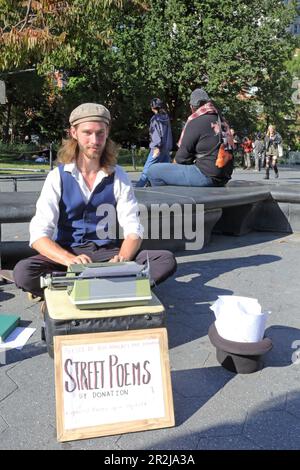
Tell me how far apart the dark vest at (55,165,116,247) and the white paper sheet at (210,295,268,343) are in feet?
3.52

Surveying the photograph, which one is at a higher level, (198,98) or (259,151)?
(198,98)

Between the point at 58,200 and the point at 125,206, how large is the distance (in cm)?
46

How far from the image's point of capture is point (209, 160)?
6105mm

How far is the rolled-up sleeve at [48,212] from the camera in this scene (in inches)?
126

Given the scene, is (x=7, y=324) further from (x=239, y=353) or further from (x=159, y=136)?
(x=159, y=136)

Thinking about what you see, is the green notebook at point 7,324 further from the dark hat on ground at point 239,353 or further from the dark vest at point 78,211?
the dark hat on ground at point 239,353

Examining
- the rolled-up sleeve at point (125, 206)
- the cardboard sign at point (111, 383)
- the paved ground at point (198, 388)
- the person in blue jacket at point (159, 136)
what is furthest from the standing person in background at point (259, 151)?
the cardboard sign at point (111, 383)

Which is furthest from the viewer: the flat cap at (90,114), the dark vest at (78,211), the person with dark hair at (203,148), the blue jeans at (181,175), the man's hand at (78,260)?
the blue jeans at (181,175)

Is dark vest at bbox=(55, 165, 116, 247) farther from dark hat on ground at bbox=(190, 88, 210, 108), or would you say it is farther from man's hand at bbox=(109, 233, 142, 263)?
dark hat on ground at bbox=(190, 88, 210, 108)

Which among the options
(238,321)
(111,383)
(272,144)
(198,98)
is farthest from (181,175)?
(272,144)

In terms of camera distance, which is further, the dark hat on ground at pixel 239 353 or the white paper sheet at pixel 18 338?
the white paper sheet at pixel 18 338

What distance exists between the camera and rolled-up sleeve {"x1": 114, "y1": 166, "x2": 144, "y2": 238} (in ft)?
11.1

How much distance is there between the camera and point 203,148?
6.01 metres

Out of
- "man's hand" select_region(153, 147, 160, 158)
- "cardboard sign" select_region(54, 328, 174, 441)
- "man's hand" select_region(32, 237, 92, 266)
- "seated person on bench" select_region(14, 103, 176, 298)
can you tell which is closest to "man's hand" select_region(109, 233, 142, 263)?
"seated person on bench" select_region(14, 103, 176, 298)
